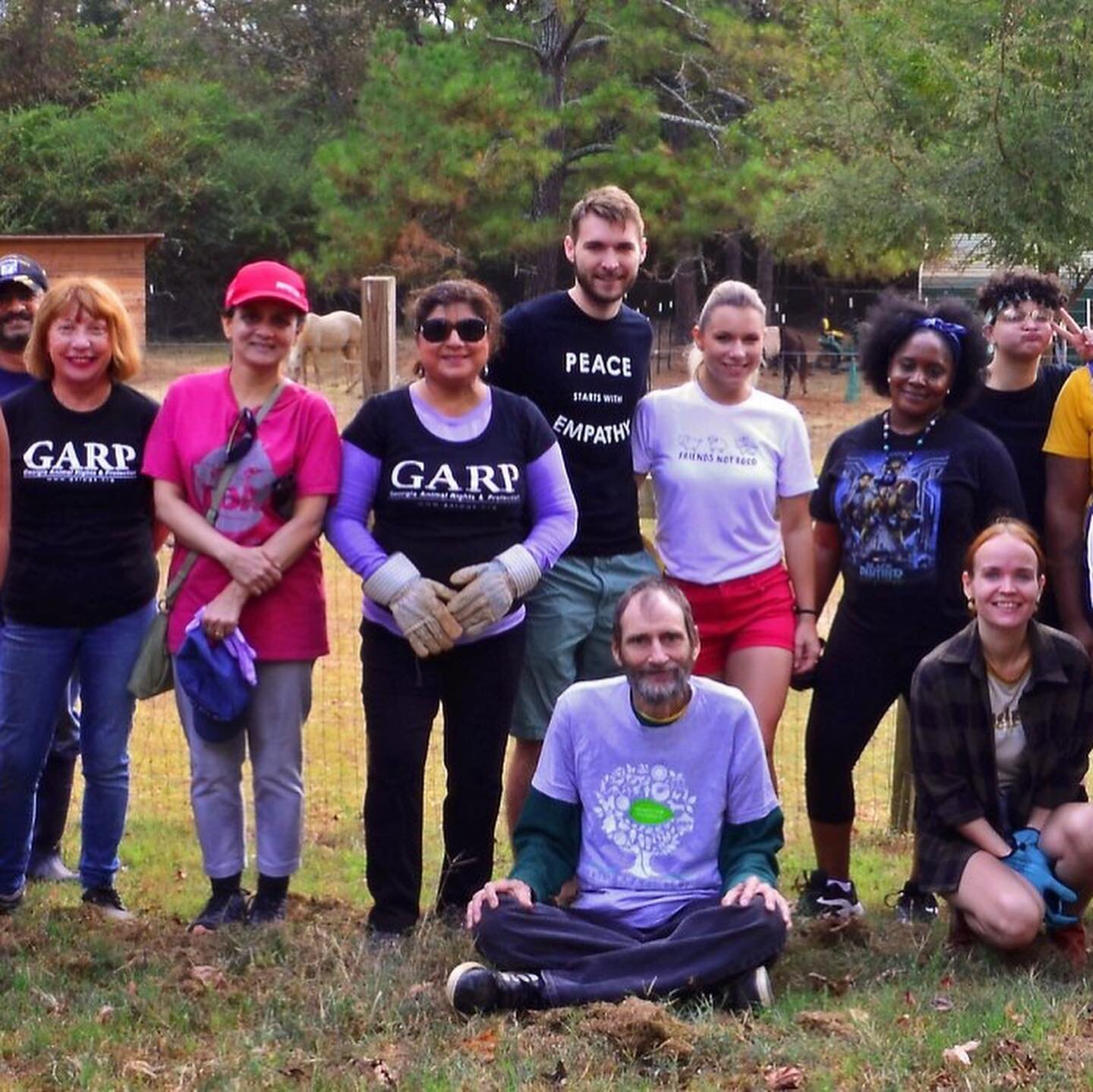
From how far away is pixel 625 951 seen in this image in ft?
16.5

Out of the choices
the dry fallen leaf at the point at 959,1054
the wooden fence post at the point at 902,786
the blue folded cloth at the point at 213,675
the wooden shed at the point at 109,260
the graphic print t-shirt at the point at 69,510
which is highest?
the wooden shed at the point at 109,260

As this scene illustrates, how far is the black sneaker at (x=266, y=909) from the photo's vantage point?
578 cm

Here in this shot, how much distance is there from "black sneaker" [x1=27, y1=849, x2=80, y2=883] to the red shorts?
253cm

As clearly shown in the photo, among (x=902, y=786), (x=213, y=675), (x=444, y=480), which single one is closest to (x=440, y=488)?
(x=444, y=480)

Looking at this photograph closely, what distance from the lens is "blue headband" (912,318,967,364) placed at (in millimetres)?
5977

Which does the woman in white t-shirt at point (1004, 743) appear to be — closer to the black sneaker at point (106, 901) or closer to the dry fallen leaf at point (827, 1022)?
the dry fallen leaf at point (827, 1022)

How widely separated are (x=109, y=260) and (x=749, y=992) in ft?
32.4

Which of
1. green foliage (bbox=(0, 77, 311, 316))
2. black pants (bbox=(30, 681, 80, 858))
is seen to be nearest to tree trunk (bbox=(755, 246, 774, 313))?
green foliage (bbox=(0, 77, 311, 316))

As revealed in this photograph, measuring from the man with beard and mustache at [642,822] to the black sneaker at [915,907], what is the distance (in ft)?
3.37

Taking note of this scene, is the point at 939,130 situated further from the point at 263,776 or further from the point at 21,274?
the point at 263,776

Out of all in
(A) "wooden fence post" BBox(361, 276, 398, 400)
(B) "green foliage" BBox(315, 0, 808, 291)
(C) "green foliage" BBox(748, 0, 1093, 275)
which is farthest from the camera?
(B) "green foliage" BBox(315, 0, 808, 291)

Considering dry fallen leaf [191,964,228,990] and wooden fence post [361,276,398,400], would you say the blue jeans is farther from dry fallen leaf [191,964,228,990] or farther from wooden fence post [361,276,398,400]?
wooden fence post [361,276,398,400]

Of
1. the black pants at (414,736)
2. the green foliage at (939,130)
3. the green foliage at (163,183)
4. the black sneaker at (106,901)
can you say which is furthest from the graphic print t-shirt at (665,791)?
the green foliage at (163,183)

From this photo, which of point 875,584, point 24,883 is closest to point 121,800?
point 24,883
